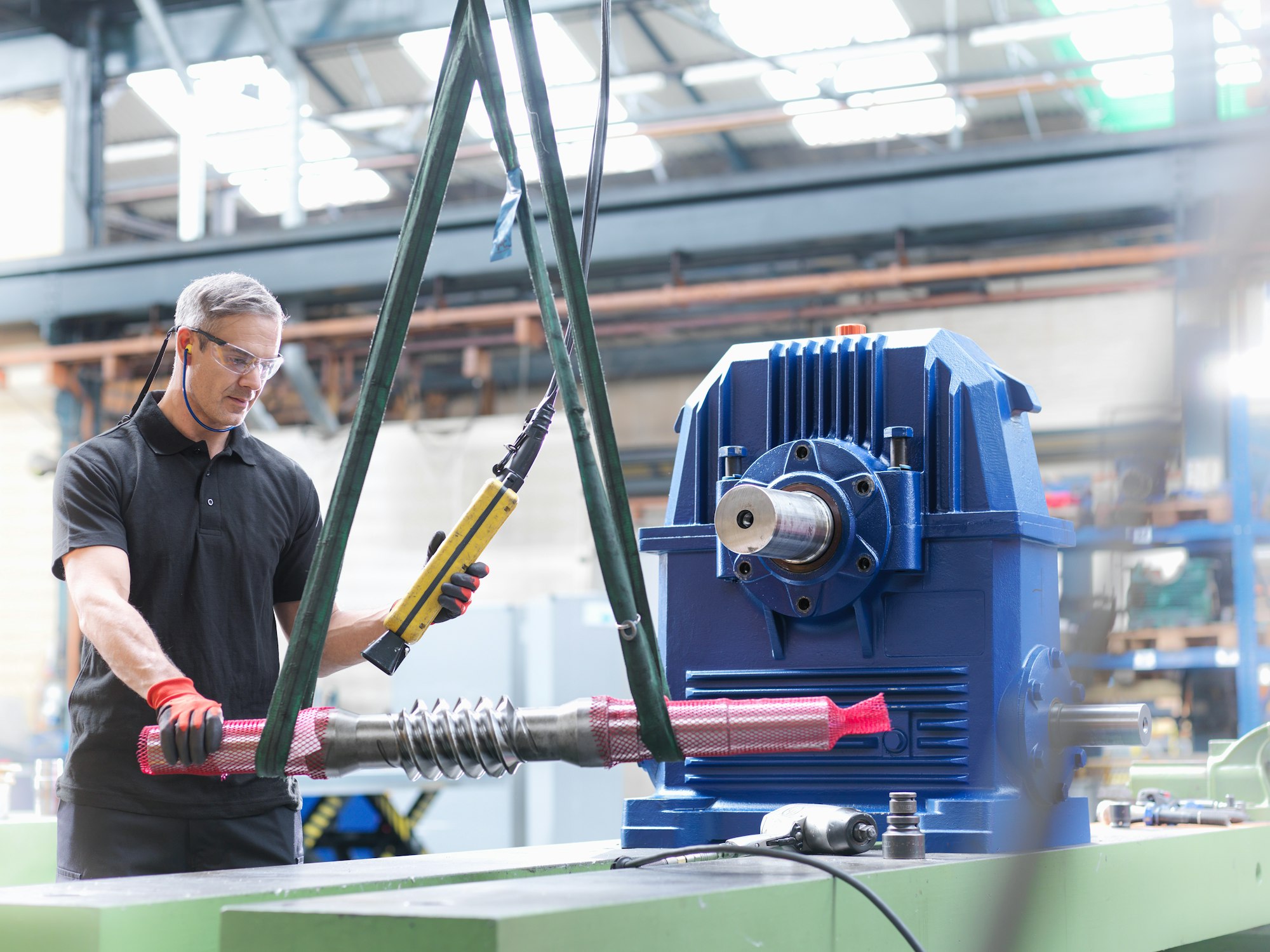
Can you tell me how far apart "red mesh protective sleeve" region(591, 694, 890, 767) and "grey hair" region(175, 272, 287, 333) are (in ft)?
3.79

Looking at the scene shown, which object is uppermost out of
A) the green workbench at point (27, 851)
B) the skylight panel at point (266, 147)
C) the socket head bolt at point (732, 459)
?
the skylight panel at point (266, 147)

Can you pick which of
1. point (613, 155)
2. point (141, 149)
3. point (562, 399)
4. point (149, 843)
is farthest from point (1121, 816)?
point (141, 149)

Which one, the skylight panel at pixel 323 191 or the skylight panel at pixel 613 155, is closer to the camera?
the skylight panel at pixel 613 155

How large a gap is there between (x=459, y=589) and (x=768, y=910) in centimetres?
74

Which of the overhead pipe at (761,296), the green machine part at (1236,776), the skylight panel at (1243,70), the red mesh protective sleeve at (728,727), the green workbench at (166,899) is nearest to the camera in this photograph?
the skylight panel at (1243,70)

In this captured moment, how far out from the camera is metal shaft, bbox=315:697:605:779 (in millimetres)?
1299

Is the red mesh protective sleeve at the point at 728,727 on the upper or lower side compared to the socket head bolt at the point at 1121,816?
upper

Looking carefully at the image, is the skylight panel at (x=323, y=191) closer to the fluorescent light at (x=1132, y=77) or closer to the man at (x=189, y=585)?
the fluorescent light at (x=1132, y=77)

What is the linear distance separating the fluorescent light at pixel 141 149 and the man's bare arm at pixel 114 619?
29.5 ft

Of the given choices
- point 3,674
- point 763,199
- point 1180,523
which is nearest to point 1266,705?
point 1180,523

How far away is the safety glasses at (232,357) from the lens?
218cm

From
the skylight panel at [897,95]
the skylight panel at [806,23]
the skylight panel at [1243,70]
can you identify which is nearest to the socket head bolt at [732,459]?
the skylight panel at [1243,70]

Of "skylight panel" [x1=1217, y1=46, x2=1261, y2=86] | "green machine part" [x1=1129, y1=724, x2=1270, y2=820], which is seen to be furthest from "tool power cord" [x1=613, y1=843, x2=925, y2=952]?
"green machine part" [x1=1129, y1=724, x2=1270, y2=820]

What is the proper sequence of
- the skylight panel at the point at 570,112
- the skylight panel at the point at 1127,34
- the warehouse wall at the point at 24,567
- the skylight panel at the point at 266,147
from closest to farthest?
the skylight panel at the point at 1127,34 < the skylight panel at the point at 570,112 < the warehouse wall at the point at 24,567 < the skylight panel at the point at 266,147
